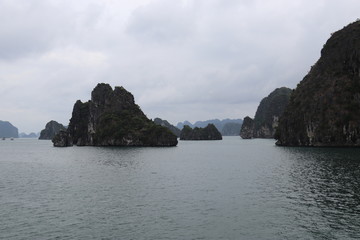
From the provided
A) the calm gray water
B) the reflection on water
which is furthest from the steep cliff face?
the calm gray water

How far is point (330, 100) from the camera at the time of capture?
160 metres

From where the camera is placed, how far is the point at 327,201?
4084 cm

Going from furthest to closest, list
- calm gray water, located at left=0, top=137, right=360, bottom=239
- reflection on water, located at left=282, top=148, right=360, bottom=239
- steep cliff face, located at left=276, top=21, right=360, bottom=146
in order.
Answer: steep cliff face, located at left=276, top=21, right=360, bottom=146 → reflection on water, located at left=282, top=148, right=360, bottom=239 → calm gray water, located at left=0, top=137, right=360, bottom=239

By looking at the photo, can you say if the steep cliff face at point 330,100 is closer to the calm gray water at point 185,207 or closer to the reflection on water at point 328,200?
the reflection on water at point 328,200

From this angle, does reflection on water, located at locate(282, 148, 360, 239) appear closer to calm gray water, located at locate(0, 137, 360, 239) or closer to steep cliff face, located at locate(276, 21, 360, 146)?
calm gray water, located at locate(0, 137, 360, 239)

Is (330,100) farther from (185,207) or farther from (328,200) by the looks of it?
(185,207)

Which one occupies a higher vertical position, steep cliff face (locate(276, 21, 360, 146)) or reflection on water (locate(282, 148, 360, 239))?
steep cliff face (locate(276, 21, 360, 146))

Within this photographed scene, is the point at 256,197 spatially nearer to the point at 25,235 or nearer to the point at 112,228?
the point at 112,228

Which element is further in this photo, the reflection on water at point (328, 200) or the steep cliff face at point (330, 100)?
the steep cliff face at point (330, 100)

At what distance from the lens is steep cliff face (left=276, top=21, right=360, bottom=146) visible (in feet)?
494

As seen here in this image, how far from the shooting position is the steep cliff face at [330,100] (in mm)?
150500

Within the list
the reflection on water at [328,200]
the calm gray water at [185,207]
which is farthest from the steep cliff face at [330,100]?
the calm gray water at [185,207]

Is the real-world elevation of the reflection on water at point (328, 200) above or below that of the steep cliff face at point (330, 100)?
below

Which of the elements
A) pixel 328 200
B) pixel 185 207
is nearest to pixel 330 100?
pixel 328 200
